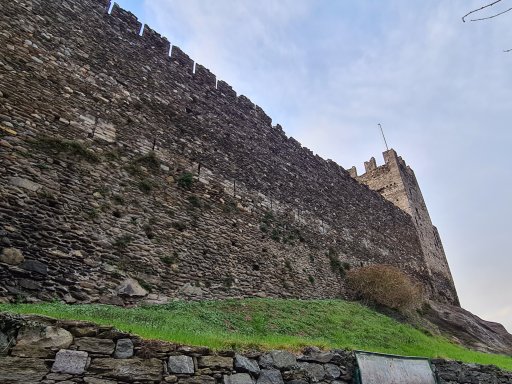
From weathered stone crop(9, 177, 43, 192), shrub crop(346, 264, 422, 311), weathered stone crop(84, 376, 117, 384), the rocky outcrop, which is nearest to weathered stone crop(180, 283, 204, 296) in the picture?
weathered stone crop(9, 177, 43, 192)

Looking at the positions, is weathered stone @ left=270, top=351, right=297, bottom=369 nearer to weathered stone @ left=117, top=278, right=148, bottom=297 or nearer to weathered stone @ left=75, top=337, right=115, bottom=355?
weathered stone @ left=75, top=337, right=115, bottom=355

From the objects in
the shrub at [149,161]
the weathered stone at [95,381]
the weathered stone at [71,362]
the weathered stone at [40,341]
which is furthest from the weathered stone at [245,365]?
the shrub at [149,161]

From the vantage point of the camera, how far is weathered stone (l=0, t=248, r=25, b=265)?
644 centimetres

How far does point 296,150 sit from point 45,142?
1059 cm

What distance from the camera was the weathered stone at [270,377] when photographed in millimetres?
4918

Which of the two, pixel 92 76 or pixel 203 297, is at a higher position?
pixel 92 76

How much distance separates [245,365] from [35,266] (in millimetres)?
4203

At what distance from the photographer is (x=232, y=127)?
13.7 m

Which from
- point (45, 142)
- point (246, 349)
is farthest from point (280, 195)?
point (246, 349)

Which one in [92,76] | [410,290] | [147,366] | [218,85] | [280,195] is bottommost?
[147,366]

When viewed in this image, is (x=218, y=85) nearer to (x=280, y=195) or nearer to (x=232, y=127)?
(x=232, y=127)

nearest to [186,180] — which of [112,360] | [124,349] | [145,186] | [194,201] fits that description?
[194,201]

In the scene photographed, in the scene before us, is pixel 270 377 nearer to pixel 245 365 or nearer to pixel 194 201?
pixel 245 365

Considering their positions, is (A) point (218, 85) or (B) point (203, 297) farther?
(A) point (218, 85)
